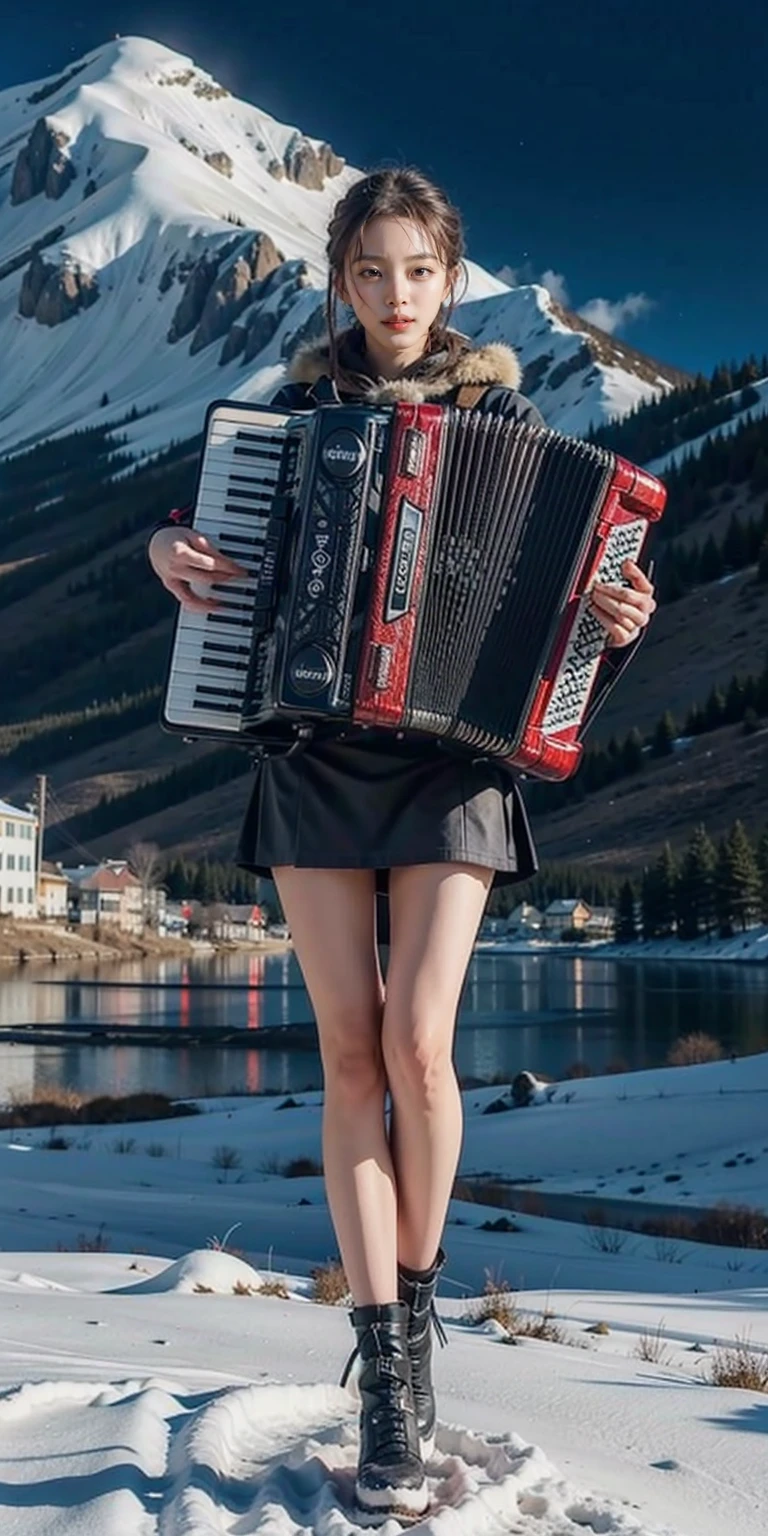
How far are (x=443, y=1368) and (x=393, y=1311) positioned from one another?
98 centimetres

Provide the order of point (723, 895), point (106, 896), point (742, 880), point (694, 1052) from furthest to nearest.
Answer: point (106, 896)
point (723, 895)
point (742, 880)
point (694, 1052)

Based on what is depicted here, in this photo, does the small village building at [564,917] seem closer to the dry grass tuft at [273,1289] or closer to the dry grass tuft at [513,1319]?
the dry grass tuft at [273,1289]

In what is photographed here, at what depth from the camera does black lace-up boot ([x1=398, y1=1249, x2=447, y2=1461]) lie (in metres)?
3.06

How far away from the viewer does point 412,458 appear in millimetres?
3084

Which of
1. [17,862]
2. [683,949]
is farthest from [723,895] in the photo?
[17,862]

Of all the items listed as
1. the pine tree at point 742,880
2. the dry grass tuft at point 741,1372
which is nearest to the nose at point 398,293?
the dry grass tuft at point 741,1372

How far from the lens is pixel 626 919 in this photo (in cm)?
8912

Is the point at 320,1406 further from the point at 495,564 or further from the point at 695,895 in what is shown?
the point at 695,895

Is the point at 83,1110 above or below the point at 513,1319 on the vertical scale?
below

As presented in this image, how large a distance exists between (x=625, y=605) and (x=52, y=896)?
89611mm

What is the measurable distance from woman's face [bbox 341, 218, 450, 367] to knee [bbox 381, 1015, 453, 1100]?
1293 millimetres

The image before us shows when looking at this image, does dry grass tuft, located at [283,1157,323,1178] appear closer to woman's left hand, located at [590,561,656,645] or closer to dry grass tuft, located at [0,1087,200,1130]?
dry grass tuft, located at [0,1087,200,1130]

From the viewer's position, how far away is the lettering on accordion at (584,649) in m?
3.25

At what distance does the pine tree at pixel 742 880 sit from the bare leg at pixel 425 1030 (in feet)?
250
